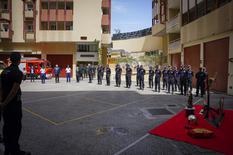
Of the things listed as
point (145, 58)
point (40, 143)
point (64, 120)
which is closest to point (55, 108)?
point (64, 120)

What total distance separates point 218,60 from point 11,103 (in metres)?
17.4

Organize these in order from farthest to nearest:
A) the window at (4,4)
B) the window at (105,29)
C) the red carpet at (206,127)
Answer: the window at (105,29), the window at (4,4), the red carpet at (206,127)

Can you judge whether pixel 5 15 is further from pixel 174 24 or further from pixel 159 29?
pixel 174 24

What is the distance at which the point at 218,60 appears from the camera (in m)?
19.5

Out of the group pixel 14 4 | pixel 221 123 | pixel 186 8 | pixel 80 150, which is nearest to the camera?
pixel 80 150

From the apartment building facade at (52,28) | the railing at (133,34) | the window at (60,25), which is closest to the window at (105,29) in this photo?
the apartment building facade at (52,28)

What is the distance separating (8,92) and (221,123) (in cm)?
661

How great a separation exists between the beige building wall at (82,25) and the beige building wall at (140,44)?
15725 mm

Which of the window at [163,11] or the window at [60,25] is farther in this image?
the window at [60,25]

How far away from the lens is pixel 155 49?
175 ft

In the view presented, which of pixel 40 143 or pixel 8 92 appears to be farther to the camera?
pixel 40 143

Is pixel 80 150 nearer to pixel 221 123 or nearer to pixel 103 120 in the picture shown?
pixel 103 120

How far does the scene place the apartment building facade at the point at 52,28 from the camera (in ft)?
129

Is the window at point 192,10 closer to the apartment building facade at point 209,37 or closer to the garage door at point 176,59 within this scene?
the apartment building facade at point 209,37
